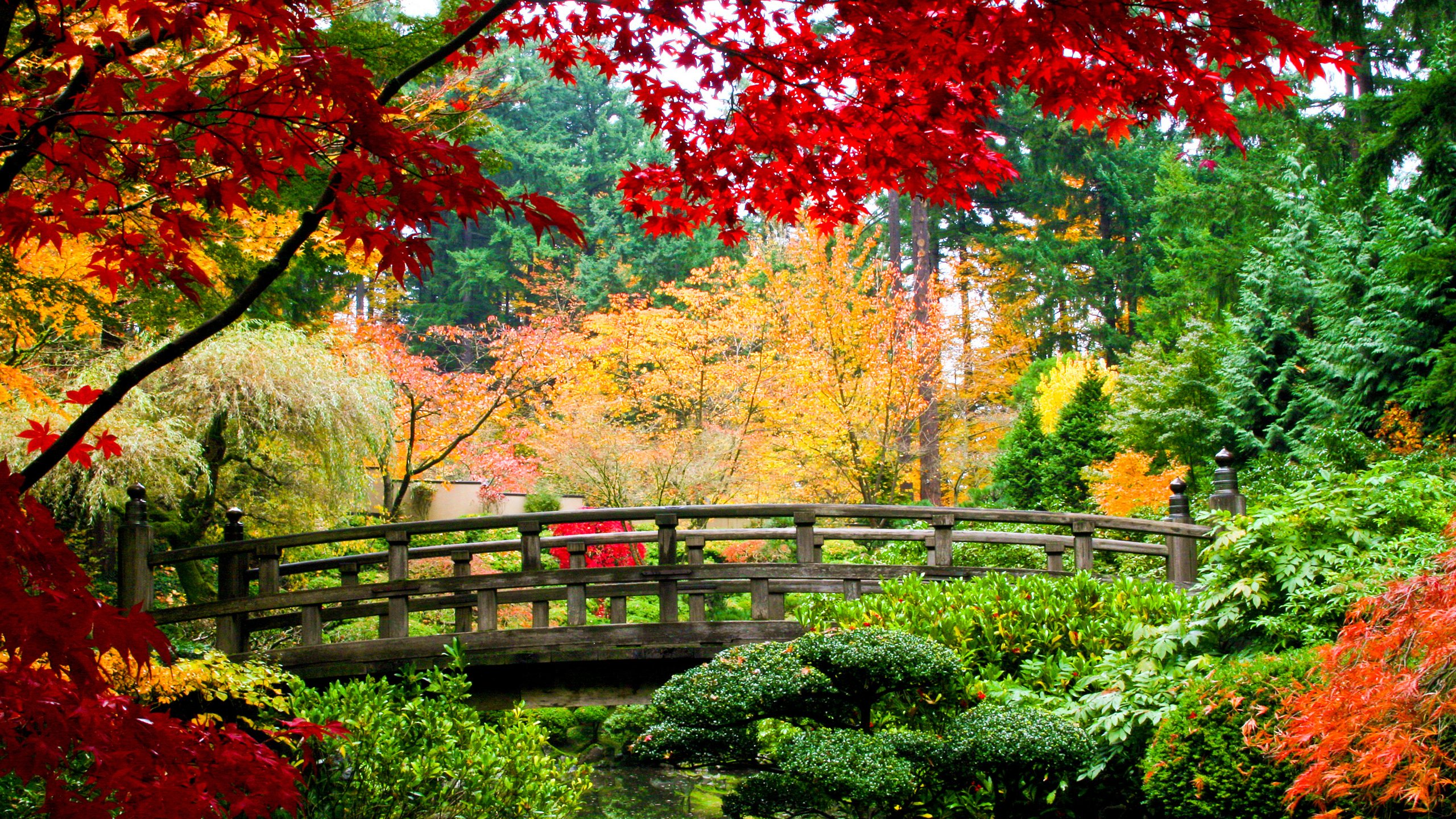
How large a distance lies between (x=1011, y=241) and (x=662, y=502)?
1524 centimetres

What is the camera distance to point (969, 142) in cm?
468

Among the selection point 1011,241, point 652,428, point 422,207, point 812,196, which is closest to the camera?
point 422,207

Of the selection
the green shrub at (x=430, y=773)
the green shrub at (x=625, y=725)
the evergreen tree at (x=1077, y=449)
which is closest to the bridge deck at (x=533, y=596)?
the green shrub at (x=430, y=773)

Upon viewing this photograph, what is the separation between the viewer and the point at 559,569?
24.1ft

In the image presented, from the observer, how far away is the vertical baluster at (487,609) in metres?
7.24

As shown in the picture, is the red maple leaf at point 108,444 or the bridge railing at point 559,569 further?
the bridge railing at point 559,569

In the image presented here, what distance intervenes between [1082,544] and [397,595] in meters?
5.12

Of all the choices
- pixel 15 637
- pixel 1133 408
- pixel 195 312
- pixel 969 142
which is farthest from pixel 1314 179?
pixel 15 637

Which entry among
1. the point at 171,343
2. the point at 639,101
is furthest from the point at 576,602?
the point at 171,343

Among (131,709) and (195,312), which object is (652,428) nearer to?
(195,312)

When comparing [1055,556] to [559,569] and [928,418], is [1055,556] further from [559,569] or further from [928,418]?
[928,418]

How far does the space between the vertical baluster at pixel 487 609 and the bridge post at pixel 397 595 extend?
495 millimetres

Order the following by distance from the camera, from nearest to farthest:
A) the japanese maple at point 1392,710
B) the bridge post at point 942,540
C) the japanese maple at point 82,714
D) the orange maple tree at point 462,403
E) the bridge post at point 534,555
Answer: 1. the japanese maple at point 82,714
2. the japanese maple at point 1392,710
3. the bridge post at point 534,555
4. the bridge post at point 942,540
5. the orange maple tree at point 462,403

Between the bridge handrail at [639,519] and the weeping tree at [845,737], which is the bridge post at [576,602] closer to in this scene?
the bridge handrail at [639,519]
